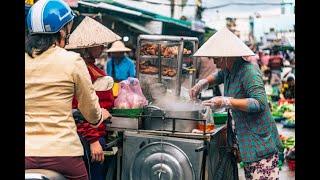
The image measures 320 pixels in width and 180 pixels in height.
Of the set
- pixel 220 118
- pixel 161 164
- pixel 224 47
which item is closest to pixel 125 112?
pixel 161 164

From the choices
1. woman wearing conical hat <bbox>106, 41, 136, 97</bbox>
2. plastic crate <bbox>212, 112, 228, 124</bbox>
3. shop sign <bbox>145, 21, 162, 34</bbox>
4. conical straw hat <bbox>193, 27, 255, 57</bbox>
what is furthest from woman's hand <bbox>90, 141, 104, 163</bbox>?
shop sign <bbox>145, 21, 162, 34</bbox>

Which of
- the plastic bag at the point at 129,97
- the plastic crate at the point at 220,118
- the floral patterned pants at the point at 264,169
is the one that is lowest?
the floral patterned pants at the point at 264,169

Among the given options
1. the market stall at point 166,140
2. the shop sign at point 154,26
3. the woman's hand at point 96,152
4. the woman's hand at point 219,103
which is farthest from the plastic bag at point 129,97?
the shop sign at point 154,26

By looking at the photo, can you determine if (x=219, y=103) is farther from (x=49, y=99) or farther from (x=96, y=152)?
(x=49, y=99)

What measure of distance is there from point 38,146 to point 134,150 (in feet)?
4.07

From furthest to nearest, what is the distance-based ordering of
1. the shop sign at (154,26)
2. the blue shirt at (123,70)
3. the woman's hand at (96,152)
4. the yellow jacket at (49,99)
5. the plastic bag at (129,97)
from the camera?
the shop sign at (154,26)
the blue shirt at (123,70)
the plastic bag at (129,97)
the woman's hand at (96,152)
the yellow jacket at (49,99)

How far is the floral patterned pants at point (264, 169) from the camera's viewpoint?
3.91 m

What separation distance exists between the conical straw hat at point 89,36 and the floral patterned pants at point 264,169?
1817 millimetres

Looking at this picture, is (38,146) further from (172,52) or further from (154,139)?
(172,52)

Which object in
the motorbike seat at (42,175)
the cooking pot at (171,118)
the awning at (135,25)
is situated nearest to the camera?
the motorbike seat at (42,175)

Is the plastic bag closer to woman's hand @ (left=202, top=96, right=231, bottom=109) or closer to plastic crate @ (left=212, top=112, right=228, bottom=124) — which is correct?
woman's hand @ (left=202, top=96, right=231, bottom=109)

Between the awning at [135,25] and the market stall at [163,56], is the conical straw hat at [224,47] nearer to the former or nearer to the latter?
the market stall at [163,56]
